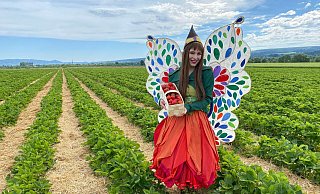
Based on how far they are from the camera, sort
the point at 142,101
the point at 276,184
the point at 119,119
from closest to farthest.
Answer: the point at 276,184
the point at 119,119
the point at 142,101

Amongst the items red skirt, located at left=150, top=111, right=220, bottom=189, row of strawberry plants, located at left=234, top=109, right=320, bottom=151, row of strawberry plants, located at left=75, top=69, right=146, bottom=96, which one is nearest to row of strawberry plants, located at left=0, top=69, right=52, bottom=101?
row of strawberry plants, located at left=75, top=69, right=146, bottom=96

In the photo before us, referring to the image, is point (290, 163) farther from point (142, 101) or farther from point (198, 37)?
point (142, 101)

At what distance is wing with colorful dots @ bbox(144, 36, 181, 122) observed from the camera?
429 centimetres

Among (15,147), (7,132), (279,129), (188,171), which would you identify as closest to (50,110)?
(7,132)

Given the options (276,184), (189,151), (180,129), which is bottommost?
(276,184)

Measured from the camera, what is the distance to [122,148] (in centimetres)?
556

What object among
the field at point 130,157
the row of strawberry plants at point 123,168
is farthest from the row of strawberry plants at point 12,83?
the row of strawberry plants at point 123,168

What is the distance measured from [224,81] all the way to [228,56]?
0.35 metres

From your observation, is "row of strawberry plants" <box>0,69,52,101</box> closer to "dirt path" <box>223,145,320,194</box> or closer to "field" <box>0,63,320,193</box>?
"field" <box>0,63,320,193</box>

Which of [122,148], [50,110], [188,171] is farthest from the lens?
[50,110]

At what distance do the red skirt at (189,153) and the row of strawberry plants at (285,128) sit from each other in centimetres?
349

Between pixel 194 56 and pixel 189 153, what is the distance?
3.92 feet

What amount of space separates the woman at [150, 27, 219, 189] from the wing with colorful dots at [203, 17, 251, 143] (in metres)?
0.36

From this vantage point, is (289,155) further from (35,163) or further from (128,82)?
(128,82)
